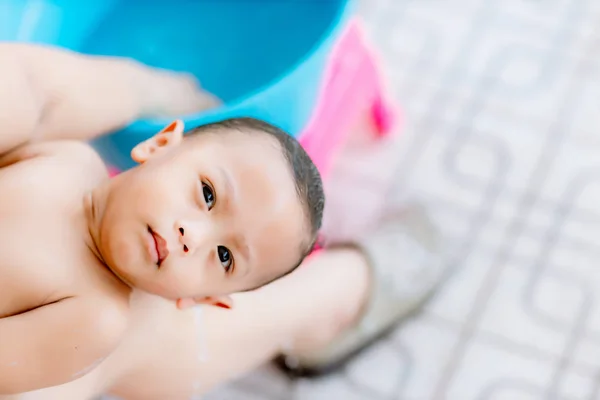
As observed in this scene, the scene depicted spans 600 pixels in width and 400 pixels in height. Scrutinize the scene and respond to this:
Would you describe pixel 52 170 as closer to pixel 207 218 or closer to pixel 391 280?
pixel 207 218

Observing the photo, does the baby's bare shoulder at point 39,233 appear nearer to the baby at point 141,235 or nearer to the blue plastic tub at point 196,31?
the baby at point 141,235

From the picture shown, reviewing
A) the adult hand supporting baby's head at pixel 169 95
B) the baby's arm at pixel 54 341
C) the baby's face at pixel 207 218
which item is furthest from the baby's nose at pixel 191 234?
the adult hand supporting baby's head at pixel 169 95

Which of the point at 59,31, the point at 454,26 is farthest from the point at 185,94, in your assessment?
the point at 454,26

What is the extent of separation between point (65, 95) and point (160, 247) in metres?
0.28

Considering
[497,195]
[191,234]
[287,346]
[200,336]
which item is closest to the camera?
[191,234]

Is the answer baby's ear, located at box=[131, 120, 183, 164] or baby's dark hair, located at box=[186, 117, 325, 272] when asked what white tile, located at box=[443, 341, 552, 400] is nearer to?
baby's dark hair, located at box=[186, 117, 325, 272]

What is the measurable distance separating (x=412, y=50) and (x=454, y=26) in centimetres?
9

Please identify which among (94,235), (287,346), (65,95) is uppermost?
(65,95)

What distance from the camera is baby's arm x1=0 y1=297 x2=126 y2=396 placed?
68cm

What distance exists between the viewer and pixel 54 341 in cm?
68

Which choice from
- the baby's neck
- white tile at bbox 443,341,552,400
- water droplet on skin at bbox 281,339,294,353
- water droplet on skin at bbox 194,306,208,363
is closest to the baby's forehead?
the baby's neck

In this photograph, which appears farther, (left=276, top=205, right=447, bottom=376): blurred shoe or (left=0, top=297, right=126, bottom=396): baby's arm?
(left=276, top=205, right=447, bottom=376): blurred shoe

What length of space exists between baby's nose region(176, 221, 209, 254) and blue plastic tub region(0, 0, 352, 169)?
493 millimetres

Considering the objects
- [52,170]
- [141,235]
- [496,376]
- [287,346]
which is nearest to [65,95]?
[52,170]
